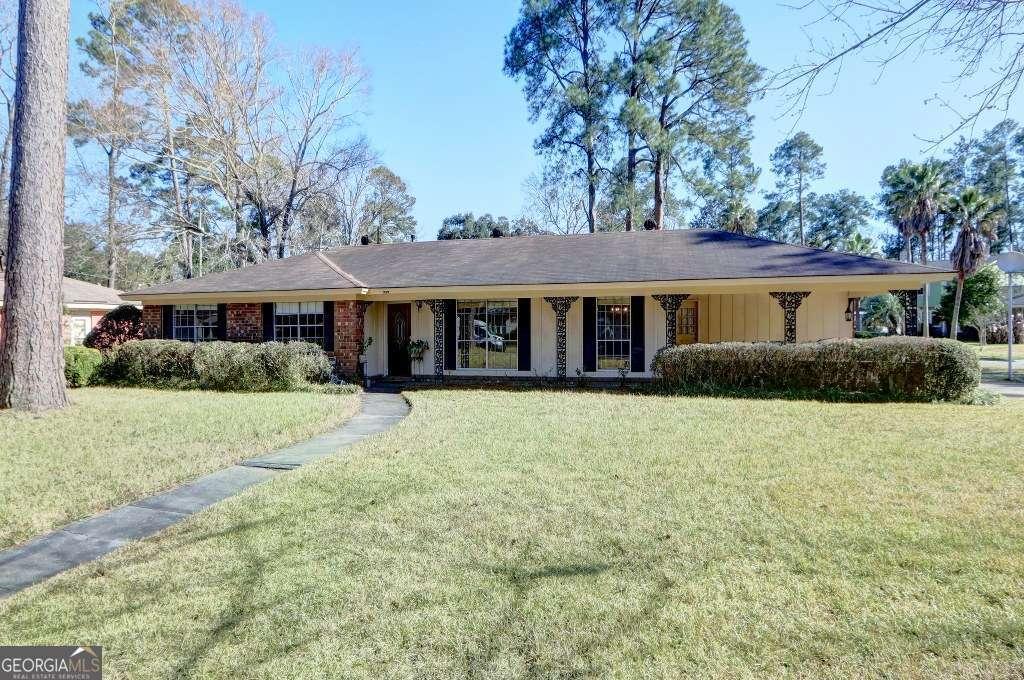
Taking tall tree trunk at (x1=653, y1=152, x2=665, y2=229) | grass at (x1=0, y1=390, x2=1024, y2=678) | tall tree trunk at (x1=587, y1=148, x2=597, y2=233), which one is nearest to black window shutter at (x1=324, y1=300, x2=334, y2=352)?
grass at (x1=0, y1=390, x2=1024, y2=678)

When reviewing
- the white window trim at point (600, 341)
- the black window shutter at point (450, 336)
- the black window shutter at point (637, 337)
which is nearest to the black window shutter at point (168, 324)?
the black window shutter at point (450, 336)

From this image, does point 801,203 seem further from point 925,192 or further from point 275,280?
point 275,280

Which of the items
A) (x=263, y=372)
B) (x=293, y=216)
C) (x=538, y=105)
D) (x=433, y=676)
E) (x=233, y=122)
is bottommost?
(x=433, y=676)

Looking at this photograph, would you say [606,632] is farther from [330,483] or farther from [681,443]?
[681,443]

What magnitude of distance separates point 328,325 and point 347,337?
0.67 m

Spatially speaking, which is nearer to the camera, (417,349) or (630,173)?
(417,349)

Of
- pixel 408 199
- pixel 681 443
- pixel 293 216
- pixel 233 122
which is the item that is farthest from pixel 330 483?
pixel 408 199

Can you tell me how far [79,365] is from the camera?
1305 centimetres

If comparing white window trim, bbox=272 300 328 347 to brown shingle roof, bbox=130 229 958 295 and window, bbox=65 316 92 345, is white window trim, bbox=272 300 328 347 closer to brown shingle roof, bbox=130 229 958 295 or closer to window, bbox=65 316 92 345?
brown shingle roof, bbox=130 229 958 295

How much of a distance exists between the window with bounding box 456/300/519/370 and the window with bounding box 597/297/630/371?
212cm

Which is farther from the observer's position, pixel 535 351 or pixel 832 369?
pixel 535 351

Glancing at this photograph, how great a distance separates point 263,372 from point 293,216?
57.5 feet

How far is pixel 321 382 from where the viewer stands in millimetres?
12922

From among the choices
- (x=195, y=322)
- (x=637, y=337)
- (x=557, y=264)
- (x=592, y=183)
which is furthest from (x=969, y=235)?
(x=195, y=322)
